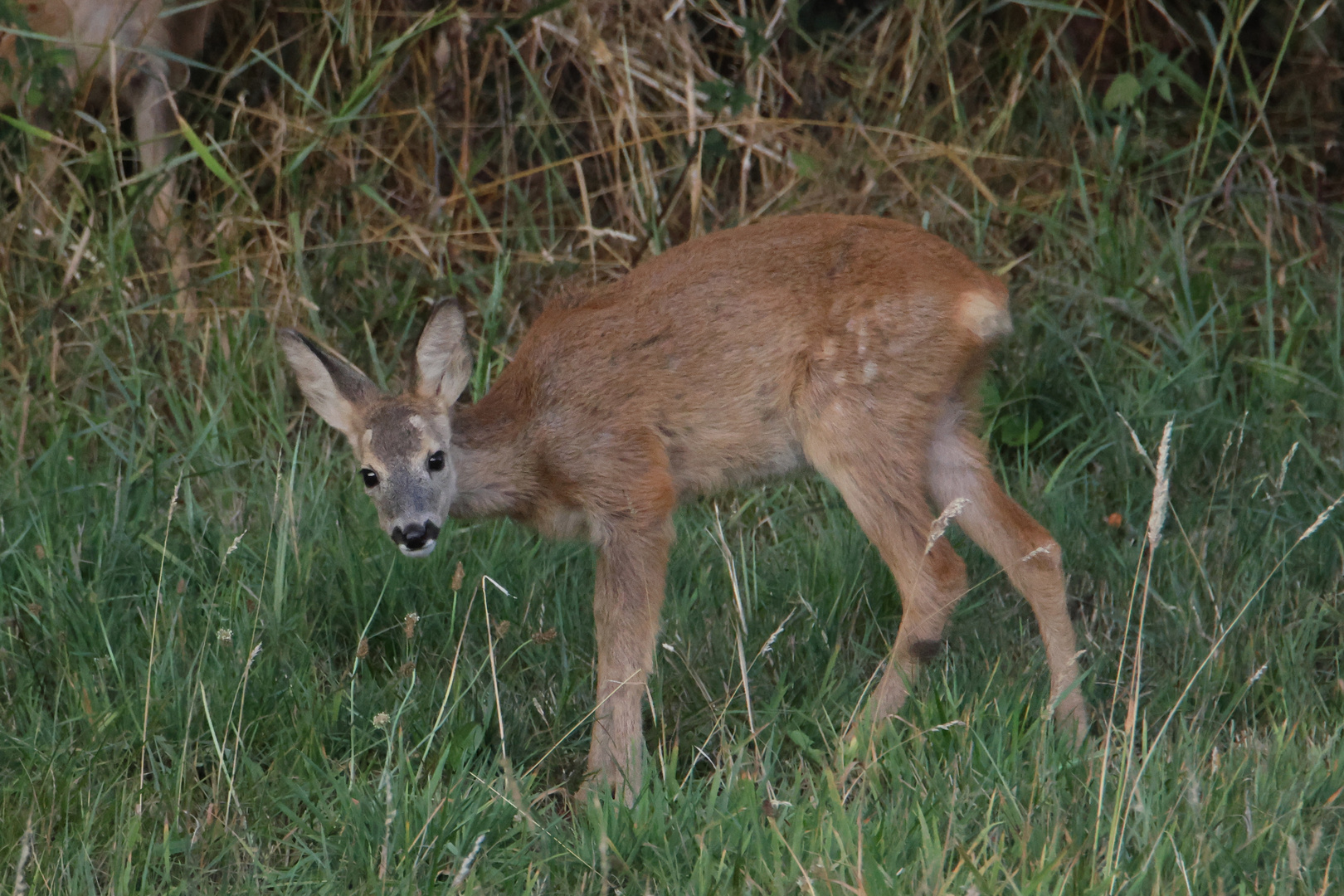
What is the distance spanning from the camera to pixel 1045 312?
5500 mm

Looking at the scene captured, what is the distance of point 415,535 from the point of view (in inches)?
148

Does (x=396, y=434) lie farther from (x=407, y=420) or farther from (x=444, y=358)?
(x=444, y=358)

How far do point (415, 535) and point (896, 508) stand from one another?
1.22 metres

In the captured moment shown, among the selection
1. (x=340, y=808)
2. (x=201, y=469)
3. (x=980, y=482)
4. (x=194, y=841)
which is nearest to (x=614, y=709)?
(x=340, y=808)

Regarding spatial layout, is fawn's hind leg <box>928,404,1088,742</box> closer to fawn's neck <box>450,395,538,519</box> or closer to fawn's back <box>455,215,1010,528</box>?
fawn's back <box>455,215,1010,528</box>

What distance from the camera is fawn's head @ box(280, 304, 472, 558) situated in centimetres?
386

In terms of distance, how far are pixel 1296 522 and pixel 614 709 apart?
7.07 ft

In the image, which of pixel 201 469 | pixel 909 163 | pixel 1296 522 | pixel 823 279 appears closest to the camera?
pixel 823 279

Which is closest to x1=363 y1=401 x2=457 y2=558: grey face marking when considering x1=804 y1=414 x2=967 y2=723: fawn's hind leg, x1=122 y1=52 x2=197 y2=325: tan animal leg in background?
x1=804 y1=414 x2=967 y2=723: fawn's hind leg

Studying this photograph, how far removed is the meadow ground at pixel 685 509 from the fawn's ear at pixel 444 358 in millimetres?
464

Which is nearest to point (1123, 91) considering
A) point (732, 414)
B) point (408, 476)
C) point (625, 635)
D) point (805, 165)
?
point (805, 165)

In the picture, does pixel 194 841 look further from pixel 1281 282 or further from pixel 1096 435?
pixel 1281 282

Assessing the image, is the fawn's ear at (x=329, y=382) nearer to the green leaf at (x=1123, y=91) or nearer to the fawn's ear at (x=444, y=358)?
the fawn's ear at (x=444, y=358)

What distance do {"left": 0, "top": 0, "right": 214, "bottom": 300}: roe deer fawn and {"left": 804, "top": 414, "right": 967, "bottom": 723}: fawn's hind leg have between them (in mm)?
2966
